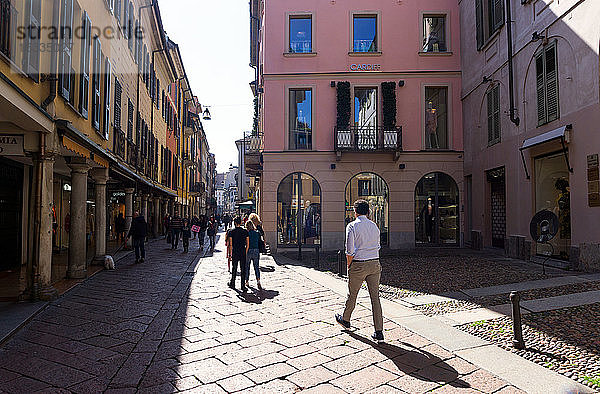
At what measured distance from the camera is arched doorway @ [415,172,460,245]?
19.6m

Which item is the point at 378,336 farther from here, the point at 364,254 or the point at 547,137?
the point at 547,137

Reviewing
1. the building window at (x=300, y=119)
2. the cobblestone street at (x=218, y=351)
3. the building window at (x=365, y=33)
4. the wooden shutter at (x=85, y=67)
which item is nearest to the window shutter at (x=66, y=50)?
the wooden shutter at (x=85, y=67)

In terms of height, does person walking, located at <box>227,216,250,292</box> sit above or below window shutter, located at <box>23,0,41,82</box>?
below

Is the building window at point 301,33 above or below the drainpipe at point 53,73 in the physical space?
above

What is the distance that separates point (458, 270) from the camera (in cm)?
1198

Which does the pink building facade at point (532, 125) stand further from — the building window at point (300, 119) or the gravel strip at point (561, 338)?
the building window at point (300, 119)

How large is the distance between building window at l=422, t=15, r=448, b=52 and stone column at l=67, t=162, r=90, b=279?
1473 cm

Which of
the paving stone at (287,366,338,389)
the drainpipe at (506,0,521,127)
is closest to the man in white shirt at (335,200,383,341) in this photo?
the paving stone at (287,366,338,389)

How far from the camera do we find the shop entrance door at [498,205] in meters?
15.9

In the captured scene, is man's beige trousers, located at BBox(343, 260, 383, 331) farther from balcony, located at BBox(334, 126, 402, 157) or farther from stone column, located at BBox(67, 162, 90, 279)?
balcony, located at BBox(334, 126, 402, 157)

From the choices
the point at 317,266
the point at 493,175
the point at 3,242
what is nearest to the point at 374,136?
the point at 493,175

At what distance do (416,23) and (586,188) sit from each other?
11.7m

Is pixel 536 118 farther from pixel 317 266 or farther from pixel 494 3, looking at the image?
pixel 317 266

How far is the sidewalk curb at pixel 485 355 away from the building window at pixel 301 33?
1413 centimetres
